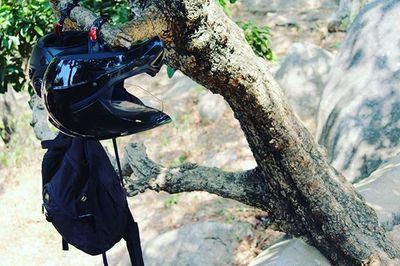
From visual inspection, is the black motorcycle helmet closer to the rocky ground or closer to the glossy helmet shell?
the glossy helmet shell

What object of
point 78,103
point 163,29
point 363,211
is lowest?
point 363,211

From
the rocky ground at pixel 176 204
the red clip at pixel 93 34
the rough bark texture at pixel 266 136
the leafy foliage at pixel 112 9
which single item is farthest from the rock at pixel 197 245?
the red clip at pixel 93 34

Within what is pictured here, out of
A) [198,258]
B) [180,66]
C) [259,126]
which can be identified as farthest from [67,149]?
[198,258]


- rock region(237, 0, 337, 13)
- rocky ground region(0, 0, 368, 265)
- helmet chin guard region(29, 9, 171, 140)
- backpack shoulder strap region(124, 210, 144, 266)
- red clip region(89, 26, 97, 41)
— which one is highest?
red clip region(89, 26, 97, 41)

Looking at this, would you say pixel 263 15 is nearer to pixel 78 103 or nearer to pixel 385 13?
pixel 385 13

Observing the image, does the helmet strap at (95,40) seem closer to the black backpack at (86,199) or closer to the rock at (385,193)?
the black backpack at (86,199)

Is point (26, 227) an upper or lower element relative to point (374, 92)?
lower

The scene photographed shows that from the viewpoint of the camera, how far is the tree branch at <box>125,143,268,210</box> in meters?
3.54

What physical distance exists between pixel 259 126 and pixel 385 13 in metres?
3.27

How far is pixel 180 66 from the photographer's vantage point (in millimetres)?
2803

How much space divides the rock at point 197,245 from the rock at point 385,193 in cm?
126

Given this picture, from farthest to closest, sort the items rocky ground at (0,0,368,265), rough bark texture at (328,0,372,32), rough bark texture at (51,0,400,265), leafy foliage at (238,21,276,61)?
rough bark texture at (328,0,372,32) < rocky ground at (0,0,368,265) < leafy foliage at (238,21,276,61) < rough bark texture at (51,0,400,265)

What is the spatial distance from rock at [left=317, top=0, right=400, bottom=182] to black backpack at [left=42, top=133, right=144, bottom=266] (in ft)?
9.58

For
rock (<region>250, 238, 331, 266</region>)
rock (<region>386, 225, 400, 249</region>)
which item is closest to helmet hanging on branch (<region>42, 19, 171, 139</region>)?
rock (<region>250, 238, 331, 266</region>)
